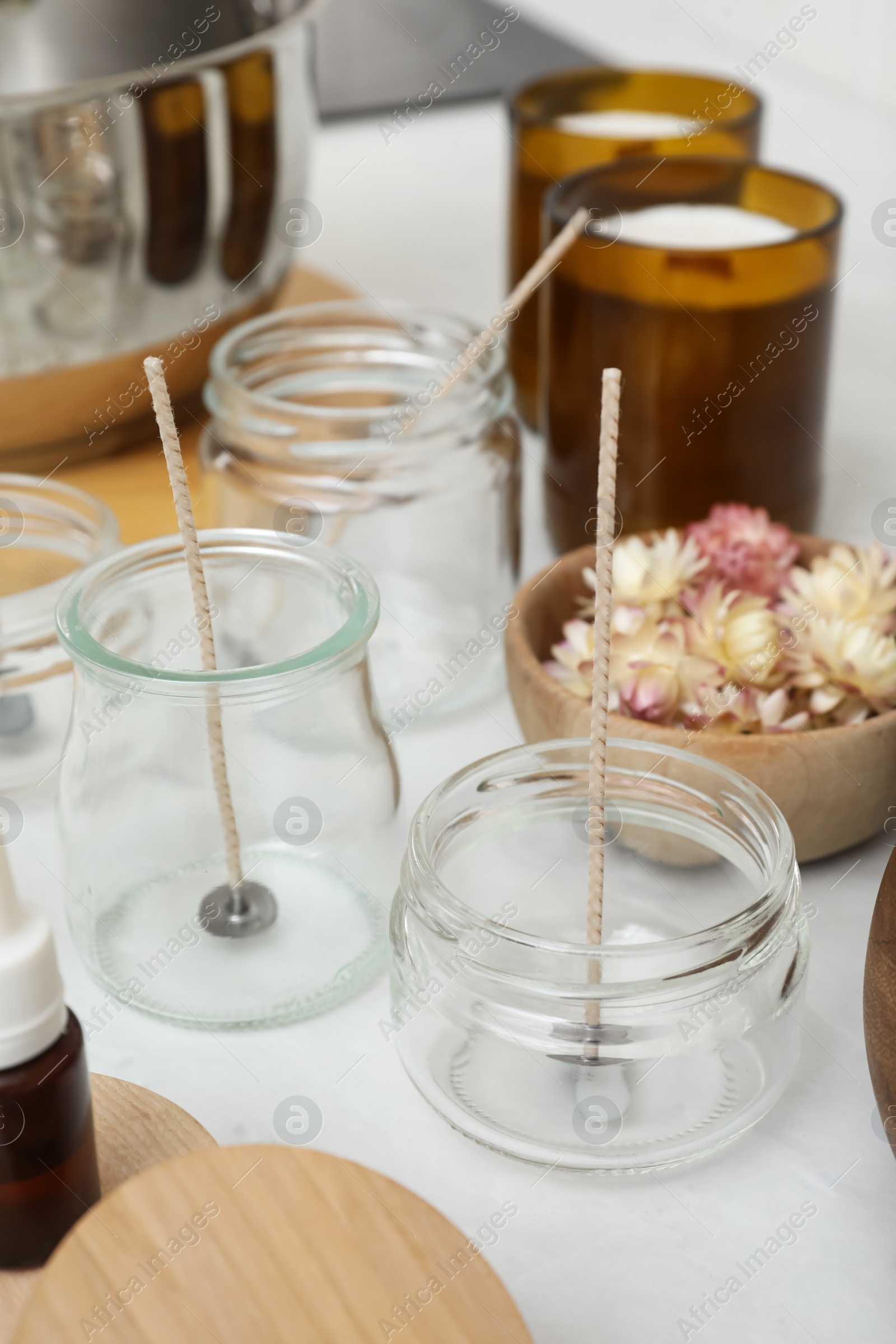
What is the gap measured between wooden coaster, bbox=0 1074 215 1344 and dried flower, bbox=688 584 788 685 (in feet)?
0.76

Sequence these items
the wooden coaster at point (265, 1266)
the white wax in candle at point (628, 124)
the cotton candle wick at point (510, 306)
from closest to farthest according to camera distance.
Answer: the wooden coaster at point (265, 1266)
the cotton candle wick at point (510, 306)
the white wax in candle at point (628, 124)

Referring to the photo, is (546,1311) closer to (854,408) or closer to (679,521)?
(679,521)

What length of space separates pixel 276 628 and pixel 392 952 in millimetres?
180

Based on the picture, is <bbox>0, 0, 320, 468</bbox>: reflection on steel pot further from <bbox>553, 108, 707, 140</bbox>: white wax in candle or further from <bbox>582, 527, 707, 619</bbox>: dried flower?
<bbox>582, 527, 707, 619</bbox>: dried flower

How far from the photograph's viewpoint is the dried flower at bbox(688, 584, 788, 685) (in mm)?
489

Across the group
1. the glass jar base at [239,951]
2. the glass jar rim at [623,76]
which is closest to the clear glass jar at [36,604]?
the glass jar base at [239,951]

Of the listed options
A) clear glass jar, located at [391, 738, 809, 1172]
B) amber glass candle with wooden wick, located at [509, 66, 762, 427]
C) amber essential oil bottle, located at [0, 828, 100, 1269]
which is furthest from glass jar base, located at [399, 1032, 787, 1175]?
amber glass candle with wooden wick, located at [509, 66, 762, 427]

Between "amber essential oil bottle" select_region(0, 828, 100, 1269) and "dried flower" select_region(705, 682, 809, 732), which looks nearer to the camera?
"amber essential oil bottle" select_region(0, 828, 100, 1269)

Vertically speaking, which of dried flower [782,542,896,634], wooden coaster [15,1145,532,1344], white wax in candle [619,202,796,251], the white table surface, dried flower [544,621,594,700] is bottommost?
the white table surface

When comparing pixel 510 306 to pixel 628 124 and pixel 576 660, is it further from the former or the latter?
pixel 628 124

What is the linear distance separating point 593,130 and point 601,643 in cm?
48

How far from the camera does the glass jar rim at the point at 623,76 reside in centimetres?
73

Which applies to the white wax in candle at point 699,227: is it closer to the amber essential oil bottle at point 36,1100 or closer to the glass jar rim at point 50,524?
the glass jar rim at point 50,524

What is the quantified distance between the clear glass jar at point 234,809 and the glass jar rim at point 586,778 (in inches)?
1.9
